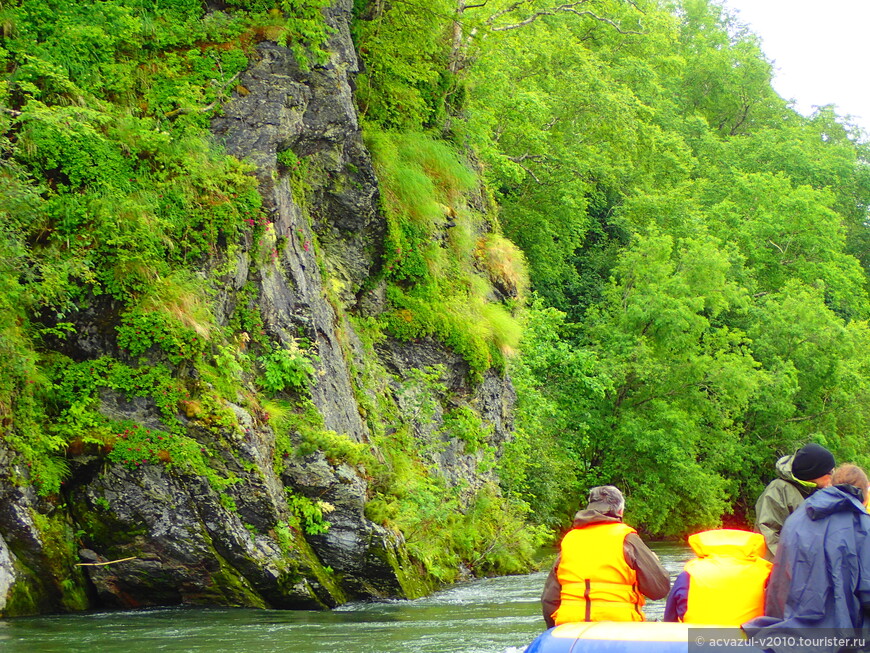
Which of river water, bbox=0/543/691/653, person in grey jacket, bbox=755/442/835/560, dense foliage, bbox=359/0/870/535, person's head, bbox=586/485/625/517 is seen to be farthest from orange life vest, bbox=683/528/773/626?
dense foliage, bbox=359/0/870/535

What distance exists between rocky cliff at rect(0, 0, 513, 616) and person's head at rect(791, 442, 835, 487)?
705 centimetres

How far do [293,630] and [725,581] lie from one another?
5714mm

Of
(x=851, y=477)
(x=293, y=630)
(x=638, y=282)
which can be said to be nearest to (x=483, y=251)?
(x=638, y=282)

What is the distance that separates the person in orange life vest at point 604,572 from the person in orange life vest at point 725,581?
1.75 ft

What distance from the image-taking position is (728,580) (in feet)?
16.9

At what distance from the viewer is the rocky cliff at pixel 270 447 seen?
10.5m

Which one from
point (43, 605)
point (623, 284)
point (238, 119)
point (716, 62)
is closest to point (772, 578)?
point (43, 605)

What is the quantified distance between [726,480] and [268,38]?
73.6 ft

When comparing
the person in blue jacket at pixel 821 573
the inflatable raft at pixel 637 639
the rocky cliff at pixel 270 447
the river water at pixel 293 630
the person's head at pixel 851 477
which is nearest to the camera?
the person in blue jacket at pixel 821 573

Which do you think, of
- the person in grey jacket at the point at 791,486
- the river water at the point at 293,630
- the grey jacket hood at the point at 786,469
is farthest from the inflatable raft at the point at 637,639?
the river water at the point at 293,630

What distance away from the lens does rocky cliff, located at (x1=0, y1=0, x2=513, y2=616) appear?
1054 centimetres

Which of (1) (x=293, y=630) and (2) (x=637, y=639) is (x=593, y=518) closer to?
(2) (x=637, y=639)

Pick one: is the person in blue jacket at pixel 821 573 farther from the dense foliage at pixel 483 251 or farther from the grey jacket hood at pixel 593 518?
the dense foliage at pixel 483 251

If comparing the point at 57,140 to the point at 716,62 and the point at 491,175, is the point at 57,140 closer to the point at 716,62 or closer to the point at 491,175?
the point at 491,175
